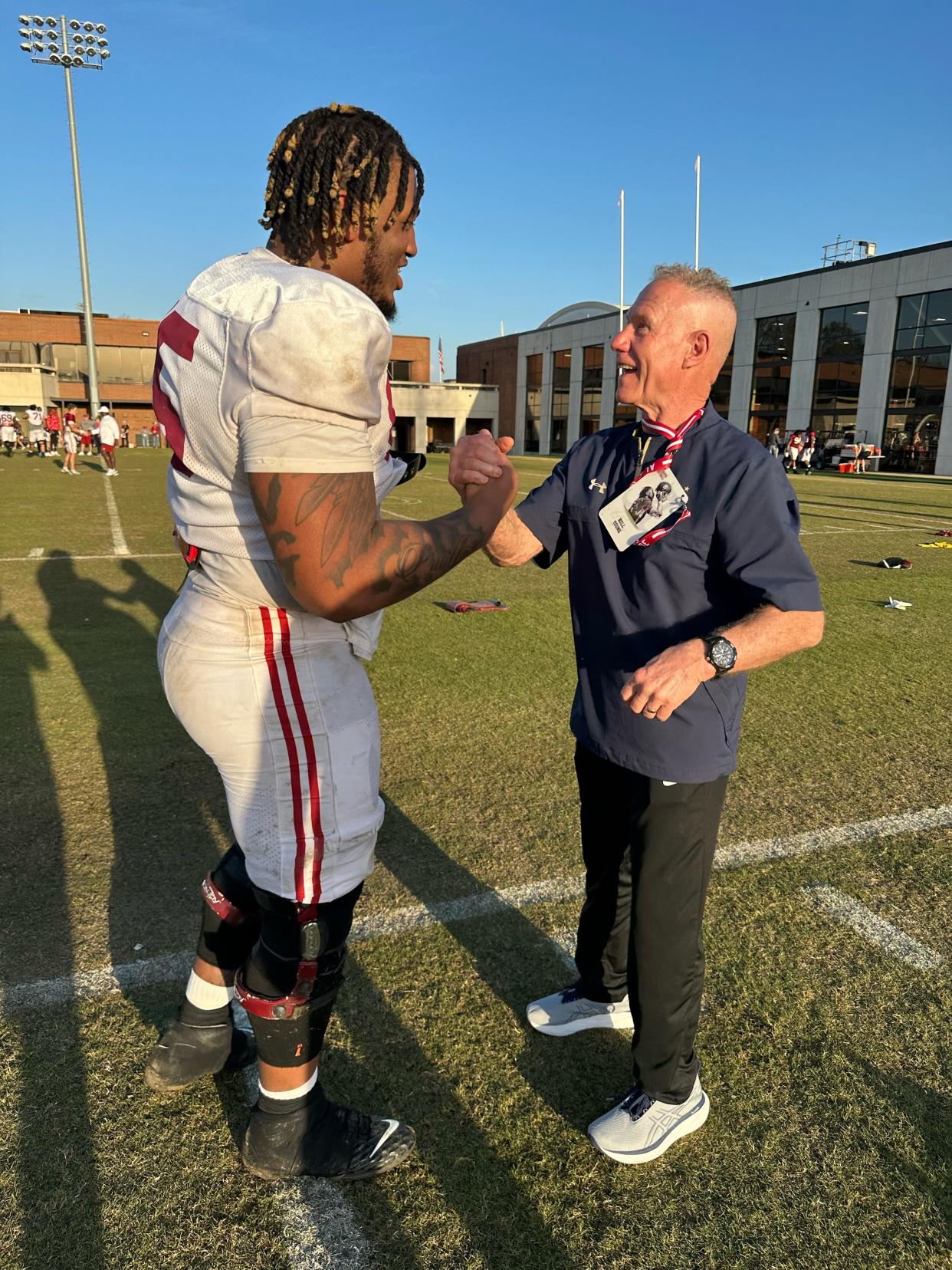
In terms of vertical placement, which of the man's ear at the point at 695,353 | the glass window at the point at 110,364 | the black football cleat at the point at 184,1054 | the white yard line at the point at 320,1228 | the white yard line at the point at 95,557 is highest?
the glass window at the point at 110,364

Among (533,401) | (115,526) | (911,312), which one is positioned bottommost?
(115,526)

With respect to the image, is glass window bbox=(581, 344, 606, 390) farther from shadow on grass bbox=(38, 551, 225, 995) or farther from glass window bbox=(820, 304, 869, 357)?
shadow on grass bbox=(38, 551, 225, 995)

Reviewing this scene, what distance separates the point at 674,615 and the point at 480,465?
2.12ft

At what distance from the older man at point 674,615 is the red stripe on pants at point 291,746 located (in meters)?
0.58

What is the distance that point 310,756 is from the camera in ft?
5.54

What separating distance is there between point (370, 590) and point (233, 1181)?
1.52m

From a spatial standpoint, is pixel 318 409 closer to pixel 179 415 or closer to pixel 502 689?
pixel 179 415

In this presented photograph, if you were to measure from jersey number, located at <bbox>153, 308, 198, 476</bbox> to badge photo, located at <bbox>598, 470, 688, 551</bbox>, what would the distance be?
1.09m

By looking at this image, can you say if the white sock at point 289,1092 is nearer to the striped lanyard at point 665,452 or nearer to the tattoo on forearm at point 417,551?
the tattoo on forearm at point 417,551

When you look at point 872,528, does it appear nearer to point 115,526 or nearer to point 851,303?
point 115,526

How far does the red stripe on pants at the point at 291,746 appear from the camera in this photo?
5.43ft

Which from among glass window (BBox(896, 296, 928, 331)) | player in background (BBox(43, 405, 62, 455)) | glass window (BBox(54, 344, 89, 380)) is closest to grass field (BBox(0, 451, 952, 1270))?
glass window (BBox(896, 296, 928, 331))

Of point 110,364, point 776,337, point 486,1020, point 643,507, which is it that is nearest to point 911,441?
point 776,337

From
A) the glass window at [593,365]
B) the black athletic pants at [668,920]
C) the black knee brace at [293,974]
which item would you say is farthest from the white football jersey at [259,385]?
the glass window at [593,365]
